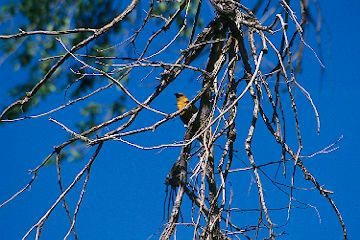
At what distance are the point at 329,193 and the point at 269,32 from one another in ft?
1.08

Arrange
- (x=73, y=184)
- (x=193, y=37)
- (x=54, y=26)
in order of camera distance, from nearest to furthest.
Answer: (x=73, y=184), (x=193, y=37), (x=54, y=26)

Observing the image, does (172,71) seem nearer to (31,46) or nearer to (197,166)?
(197,166)

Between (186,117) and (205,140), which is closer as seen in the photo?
(205,140)

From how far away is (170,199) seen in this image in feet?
4.09

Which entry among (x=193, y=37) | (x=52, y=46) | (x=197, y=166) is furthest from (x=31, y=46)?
(x=197, y=166)

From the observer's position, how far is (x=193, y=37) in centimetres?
134

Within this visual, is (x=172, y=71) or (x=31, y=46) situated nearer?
(x=172, y=71)

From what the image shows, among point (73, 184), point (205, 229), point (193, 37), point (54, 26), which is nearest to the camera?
point (205, 229)

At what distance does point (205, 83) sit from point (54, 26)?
1419mm

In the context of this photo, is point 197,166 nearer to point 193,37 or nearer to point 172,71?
point 172,71

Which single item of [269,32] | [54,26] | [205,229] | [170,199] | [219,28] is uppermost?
[54,26]

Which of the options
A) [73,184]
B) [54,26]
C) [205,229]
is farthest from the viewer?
[54,26]

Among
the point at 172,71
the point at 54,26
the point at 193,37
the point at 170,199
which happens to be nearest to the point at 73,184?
the point at 170,199

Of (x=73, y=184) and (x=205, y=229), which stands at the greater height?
(x=73, y=184)
